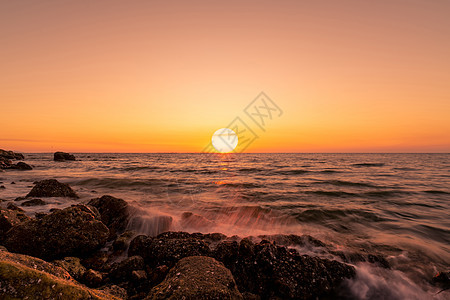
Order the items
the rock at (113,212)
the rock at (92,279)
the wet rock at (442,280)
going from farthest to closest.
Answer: the rock at (113,212)
the wet rock at (442,280)
the rock at (92,279)

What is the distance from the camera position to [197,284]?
3180 mm

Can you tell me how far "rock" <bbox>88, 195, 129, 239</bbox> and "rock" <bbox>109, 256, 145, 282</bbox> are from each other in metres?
3.10

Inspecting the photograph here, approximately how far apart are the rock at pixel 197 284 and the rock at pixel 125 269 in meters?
1.14

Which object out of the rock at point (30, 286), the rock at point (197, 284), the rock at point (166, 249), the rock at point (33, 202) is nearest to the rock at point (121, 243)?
the rock at point (166, 249)

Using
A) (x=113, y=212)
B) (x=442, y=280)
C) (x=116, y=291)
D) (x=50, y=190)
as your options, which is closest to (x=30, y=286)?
(x=116, y=291)

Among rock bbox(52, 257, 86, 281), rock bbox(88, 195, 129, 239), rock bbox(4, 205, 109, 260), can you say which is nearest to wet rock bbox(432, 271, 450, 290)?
rock bbox(52, 257, 86, 281)

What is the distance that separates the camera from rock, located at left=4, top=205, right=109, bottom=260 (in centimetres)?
469

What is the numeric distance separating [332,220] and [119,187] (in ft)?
49.5

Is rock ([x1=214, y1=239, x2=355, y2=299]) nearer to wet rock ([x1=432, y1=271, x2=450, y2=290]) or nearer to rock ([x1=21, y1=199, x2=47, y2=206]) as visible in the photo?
wet rock ([x1=432, y1=271, x2=450, y2=290])

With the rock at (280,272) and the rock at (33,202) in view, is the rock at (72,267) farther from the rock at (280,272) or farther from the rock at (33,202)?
the rock at (33,202)

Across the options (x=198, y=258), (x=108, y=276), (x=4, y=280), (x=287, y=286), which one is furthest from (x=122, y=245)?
(x=287, y=286)

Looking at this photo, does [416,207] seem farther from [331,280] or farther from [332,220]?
[331,280]

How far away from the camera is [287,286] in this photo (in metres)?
3.98

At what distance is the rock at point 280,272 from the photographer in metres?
4.03
